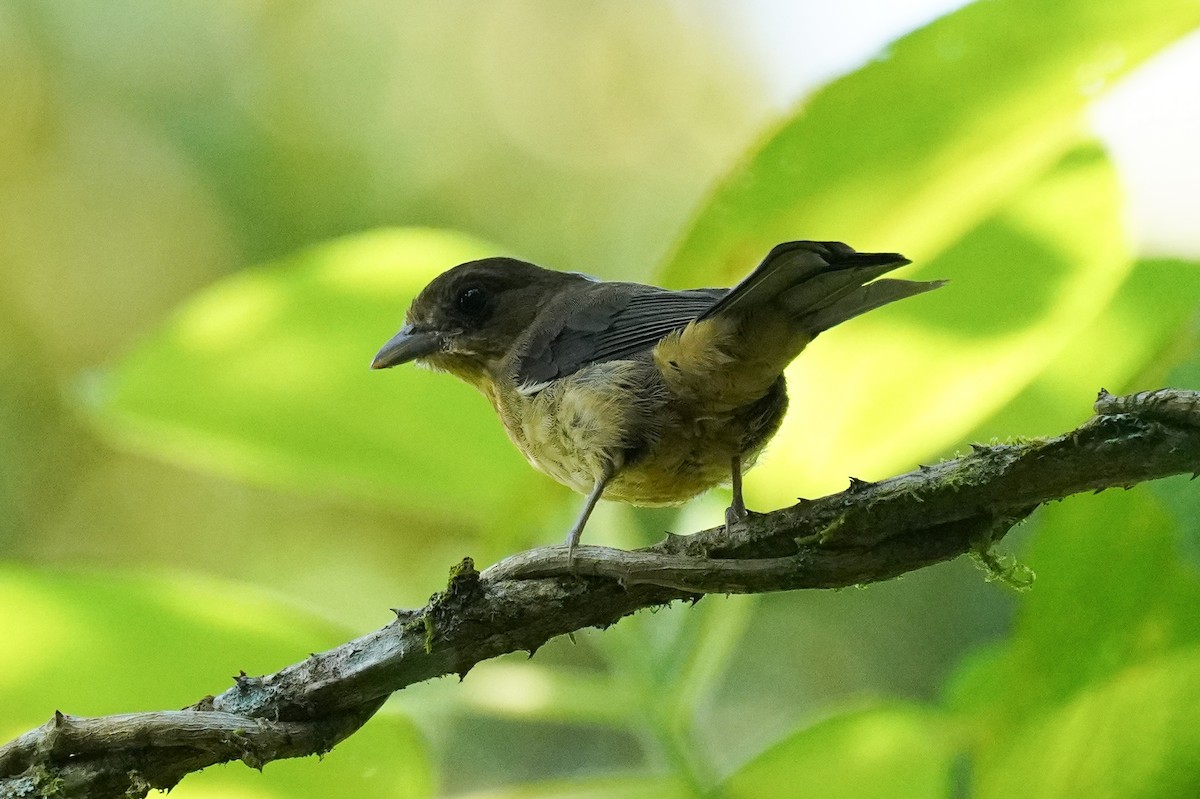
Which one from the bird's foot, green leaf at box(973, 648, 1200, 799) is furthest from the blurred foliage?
the bird's foot

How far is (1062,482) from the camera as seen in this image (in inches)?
20.4

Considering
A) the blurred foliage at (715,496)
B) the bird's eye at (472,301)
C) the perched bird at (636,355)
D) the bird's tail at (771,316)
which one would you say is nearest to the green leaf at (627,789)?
the blurred foliage at (715,496)

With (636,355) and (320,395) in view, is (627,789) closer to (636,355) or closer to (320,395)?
(636,355)

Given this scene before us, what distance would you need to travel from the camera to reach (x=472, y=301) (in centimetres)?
106

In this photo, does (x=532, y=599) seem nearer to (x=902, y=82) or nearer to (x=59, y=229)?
(x=902, y=82)

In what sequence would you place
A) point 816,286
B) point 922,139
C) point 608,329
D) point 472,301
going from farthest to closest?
point 472,301
point 608,329
point 922,139
point 816,286

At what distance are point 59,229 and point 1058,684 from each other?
94.1 inches

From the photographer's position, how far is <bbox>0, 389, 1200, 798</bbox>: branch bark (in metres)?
0.54

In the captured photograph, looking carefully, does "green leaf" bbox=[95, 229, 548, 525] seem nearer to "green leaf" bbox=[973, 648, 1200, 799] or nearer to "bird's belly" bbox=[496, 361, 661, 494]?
"bird's belly" bbox=[496, 361, 661, 494]

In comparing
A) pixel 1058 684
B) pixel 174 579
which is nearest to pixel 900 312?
pixel 1058 684

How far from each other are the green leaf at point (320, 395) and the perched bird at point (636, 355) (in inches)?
3.6

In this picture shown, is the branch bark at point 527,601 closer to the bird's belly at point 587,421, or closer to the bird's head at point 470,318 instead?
the bird's belly at point 587,421

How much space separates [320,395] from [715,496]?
42cm

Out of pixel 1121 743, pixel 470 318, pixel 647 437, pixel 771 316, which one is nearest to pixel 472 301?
pixel 470 318
